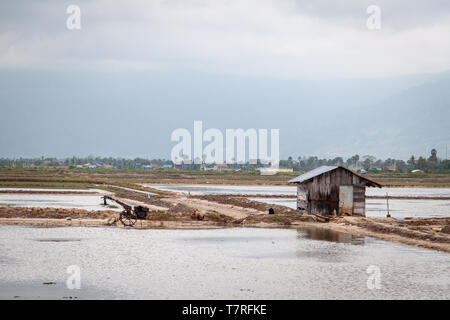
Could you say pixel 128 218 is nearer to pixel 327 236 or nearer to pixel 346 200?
pixel 327 236

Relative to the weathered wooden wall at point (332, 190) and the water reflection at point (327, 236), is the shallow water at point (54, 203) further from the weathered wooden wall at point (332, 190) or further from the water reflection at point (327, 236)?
the water reflection at point (327, 236)

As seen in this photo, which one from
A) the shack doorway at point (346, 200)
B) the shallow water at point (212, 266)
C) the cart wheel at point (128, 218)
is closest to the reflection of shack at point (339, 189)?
the shack doorway at point (346, 200)

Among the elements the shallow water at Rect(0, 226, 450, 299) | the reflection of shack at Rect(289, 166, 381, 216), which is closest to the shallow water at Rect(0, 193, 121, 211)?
the shallow water at Rect(0, 226, 450, 299)

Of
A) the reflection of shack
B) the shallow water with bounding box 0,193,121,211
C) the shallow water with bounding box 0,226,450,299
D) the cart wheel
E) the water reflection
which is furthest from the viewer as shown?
the shallow water with bounding box 0,193,121,211

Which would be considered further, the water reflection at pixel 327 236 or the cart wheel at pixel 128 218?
the cart wheel at pixel 128 218

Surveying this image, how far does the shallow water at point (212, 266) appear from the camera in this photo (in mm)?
18156

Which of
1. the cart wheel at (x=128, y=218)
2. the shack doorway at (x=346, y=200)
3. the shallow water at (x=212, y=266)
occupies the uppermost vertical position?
the shack doorway at (x=346, y=200)

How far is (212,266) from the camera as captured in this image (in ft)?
73.4

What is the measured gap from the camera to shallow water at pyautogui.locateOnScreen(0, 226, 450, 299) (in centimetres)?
1816

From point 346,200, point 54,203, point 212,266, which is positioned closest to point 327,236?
point 346,200

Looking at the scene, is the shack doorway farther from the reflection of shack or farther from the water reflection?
the water reflection

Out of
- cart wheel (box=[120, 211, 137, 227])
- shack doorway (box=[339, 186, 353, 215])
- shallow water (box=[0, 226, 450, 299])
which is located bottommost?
shallow water (box=[0, 226, 450, 299])

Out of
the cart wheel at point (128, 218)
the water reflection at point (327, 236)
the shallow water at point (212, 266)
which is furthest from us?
the cart wheel at point (128, 218)
